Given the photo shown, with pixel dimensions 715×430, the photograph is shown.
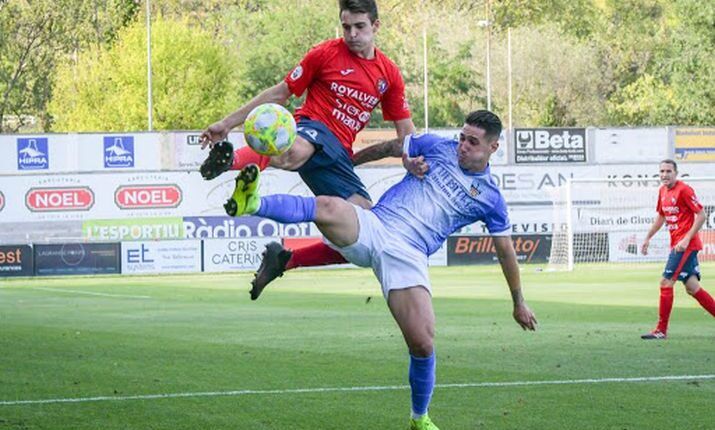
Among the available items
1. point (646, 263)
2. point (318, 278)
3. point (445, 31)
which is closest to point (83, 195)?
point (318, 278)

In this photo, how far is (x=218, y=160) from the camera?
9.85m

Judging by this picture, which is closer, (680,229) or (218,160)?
(218,160)

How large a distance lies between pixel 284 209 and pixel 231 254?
36009 mm

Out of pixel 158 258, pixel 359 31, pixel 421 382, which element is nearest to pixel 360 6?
pixel 359 31

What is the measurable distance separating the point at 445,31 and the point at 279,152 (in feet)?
278

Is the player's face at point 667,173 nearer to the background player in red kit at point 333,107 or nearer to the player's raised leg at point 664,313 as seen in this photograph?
the player's raised leg at point 664,313

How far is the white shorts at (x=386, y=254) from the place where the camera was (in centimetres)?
1035

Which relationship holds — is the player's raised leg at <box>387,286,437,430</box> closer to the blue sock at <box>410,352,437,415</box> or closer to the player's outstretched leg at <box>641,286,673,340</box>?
the blue sock at <box>410,352,437,415</box>

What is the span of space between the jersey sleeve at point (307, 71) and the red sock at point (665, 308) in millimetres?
8506

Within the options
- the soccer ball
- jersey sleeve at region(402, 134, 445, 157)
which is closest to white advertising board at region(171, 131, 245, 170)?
jersey sleeve at region(402, 134, 445, 157)

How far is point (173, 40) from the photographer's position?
75062mm

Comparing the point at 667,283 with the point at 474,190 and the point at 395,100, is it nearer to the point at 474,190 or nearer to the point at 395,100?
the point at 395,100

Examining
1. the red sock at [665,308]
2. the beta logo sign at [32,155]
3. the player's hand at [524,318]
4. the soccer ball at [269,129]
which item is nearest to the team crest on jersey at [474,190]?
the player's hand at [524,318]

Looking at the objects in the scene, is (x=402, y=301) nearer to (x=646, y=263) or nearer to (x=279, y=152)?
(x=279, y=152)
